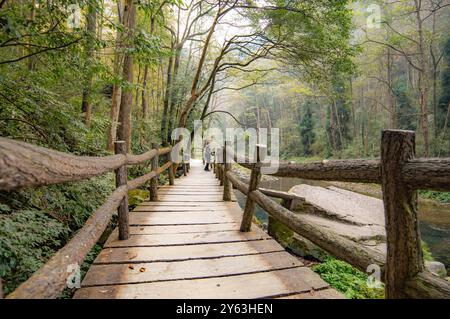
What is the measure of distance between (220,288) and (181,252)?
25.4 inches

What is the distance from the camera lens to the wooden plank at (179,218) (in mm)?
2967

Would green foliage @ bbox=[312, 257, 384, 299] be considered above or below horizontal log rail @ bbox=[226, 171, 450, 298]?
below

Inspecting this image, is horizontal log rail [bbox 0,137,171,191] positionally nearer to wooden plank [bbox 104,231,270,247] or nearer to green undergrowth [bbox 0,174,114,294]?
wooden plank [bbox 104,231,270,247]

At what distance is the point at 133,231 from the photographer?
8.63 ft

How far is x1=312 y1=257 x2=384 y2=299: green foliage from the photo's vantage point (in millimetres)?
3419

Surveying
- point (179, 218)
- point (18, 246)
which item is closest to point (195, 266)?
point (179, 218)

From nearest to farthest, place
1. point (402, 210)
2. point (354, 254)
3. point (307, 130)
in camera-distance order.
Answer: point (402, 210) → point (354, 254) → point (307, 130)

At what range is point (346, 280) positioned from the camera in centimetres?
370

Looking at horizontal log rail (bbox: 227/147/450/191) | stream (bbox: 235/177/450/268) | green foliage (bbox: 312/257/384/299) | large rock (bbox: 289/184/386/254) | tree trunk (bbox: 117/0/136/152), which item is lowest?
stream (bbox: 235/177/450/268)

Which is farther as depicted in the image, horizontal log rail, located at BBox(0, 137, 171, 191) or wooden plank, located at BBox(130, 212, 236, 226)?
wooden plank, located at BBox(130, 212, 236, 226)

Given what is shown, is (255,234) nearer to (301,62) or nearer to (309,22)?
(309,22)

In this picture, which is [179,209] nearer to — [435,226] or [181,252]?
[181,252]

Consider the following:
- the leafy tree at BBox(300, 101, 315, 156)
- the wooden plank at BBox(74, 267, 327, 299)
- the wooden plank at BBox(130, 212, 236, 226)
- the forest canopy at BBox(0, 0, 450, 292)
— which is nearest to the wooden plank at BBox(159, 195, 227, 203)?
the wooden plank at BBox(130, 212, 236, 226)
